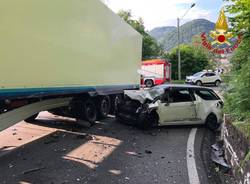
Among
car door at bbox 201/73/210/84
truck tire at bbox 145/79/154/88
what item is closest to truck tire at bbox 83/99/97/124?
truck tire at bbox 145/79/154/88

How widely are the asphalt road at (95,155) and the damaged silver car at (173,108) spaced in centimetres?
33

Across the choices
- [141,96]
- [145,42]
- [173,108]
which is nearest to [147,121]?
[173,108]

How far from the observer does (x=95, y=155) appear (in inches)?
→ 258

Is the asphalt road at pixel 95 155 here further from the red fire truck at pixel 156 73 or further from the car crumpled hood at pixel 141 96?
the red fire truck at pixel 156 73

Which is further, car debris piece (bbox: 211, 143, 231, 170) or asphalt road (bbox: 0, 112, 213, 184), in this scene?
car debris piece (bbox: 211, 143, 231, 170)

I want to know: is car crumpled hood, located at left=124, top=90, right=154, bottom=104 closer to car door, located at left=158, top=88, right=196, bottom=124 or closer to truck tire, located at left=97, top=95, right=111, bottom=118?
car door, located at left=158, top=88, right=196, bottom=124

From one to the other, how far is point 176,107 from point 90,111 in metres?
2.84

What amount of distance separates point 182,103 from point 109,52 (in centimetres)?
306

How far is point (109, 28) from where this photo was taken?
10234mm

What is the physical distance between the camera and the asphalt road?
527 centimetres

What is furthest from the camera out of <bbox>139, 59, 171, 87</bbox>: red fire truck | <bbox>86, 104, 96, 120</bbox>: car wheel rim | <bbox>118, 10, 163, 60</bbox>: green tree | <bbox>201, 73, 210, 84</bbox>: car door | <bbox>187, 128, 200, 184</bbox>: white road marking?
<bbox>118, 10, 163, 60</bbox>: green tree

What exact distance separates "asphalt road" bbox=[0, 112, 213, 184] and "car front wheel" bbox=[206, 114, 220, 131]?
28 centimetres

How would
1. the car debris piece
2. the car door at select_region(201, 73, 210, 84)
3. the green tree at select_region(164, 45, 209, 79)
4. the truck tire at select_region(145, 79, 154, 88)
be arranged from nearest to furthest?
the car debris piece, the truck tire at select_region(145, 79, 154, 88), the car door at select_region(201, 73, 210, 84), the green tree at select_region(164, 45, 209, 79)

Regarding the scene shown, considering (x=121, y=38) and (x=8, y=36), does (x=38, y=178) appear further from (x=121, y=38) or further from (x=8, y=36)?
(x=121, y=38)
